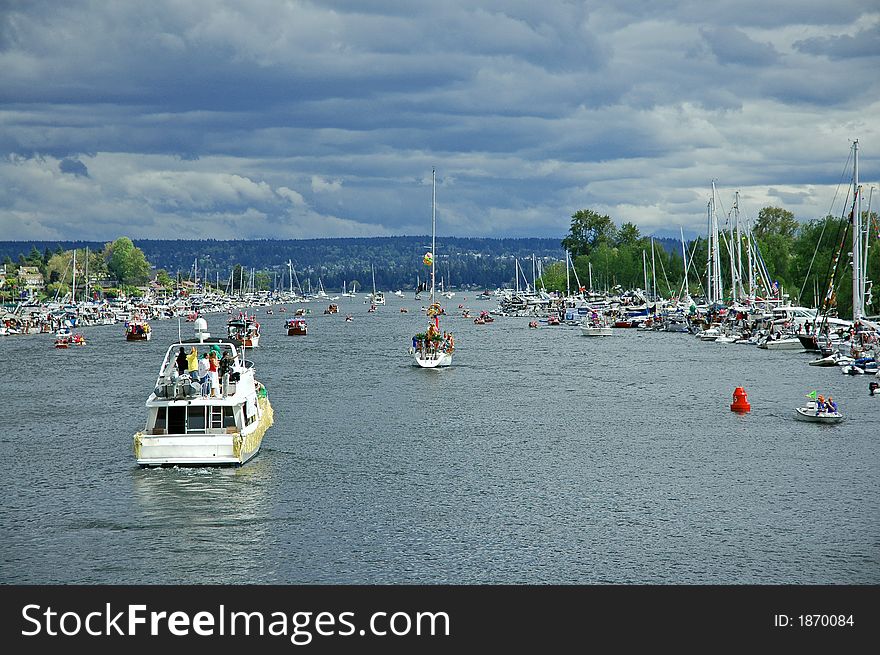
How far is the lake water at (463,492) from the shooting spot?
47094 millimetres

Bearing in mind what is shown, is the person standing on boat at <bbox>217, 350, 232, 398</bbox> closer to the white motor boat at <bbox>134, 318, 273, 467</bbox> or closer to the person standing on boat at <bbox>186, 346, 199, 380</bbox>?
the white motor boat at <bbox>134, 318, 273, 467</bbox>

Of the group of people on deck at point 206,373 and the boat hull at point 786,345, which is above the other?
the group of people on deck at point 206,373

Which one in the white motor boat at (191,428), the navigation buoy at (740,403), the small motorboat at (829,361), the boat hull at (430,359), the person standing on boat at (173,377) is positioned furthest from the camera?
the boat hull at (430,359)

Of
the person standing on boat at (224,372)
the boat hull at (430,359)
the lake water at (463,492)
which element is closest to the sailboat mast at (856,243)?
the lake water at (463,492)

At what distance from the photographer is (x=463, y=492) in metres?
61.1

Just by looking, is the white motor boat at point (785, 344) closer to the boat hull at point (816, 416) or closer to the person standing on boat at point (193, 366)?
the boat hull at point (816, 416)

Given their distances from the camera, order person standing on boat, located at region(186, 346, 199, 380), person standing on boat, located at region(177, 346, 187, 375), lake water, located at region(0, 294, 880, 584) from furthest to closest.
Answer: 1. person standing on boat, located at region(177, 346, 187, 375)
2. person standing on boat, located at region(186, 346, 199, 380)
3. lake water, located at region(0, 294, 880, 584)

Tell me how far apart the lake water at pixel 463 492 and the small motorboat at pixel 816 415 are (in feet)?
2.93

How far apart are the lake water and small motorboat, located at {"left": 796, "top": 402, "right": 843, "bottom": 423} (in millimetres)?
893

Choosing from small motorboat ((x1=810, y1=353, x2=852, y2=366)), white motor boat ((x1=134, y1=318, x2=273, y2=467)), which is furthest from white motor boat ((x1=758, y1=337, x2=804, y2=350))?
white motor boat ((x1=134, y1=318, x2=273, y2=467))

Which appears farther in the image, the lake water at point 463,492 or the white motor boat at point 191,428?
the white motor boat at point 191,428

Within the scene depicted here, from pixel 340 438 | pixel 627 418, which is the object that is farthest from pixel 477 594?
pixel 627 418

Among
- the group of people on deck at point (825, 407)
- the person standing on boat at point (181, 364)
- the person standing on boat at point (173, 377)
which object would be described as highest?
the person standing on boat at point (181, 364)

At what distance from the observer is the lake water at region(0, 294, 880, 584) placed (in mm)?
47094
